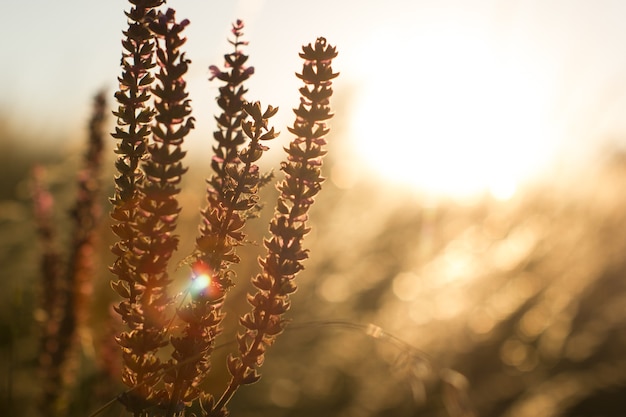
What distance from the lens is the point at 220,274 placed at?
46.9 inches

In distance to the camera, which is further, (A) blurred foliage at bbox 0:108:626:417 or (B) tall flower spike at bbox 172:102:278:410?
(A) blurred foliage at bbox 0:108:626:417

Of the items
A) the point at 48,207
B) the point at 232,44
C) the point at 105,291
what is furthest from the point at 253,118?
the point at 105,291

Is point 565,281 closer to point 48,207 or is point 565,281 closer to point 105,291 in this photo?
point 105,291

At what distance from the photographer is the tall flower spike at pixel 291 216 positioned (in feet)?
4.00

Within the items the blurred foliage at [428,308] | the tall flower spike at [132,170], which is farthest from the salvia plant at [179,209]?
the blurred foliage at [428,308]

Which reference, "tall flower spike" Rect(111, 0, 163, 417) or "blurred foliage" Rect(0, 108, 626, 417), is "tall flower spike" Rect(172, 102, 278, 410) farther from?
"blurred foliage" Rect(0, 108, 626, 417)

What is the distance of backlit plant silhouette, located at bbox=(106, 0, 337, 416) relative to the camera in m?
1.18

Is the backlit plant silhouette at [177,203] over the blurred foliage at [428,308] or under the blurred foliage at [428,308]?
under

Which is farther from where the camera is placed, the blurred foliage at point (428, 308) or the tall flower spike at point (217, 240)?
the blurred foliage at point (428, 308)

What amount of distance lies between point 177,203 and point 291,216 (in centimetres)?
22

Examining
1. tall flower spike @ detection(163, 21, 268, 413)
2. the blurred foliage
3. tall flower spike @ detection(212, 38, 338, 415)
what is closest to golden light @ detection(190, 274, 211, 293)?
tall flower spike @ detection(163, 21, 268, 413)

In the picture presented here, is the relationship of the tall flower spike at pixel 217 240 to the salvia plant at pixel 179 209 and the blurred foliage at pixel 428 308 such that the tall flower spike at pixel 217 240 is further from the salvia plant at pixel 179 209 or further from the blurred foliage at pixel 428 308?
the blurred foliage at pixel 428 308

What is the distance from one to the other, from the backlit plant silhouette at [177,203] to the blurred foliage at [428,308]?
4.37 ft

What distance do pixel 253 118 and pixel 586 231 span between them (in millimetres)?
4561
